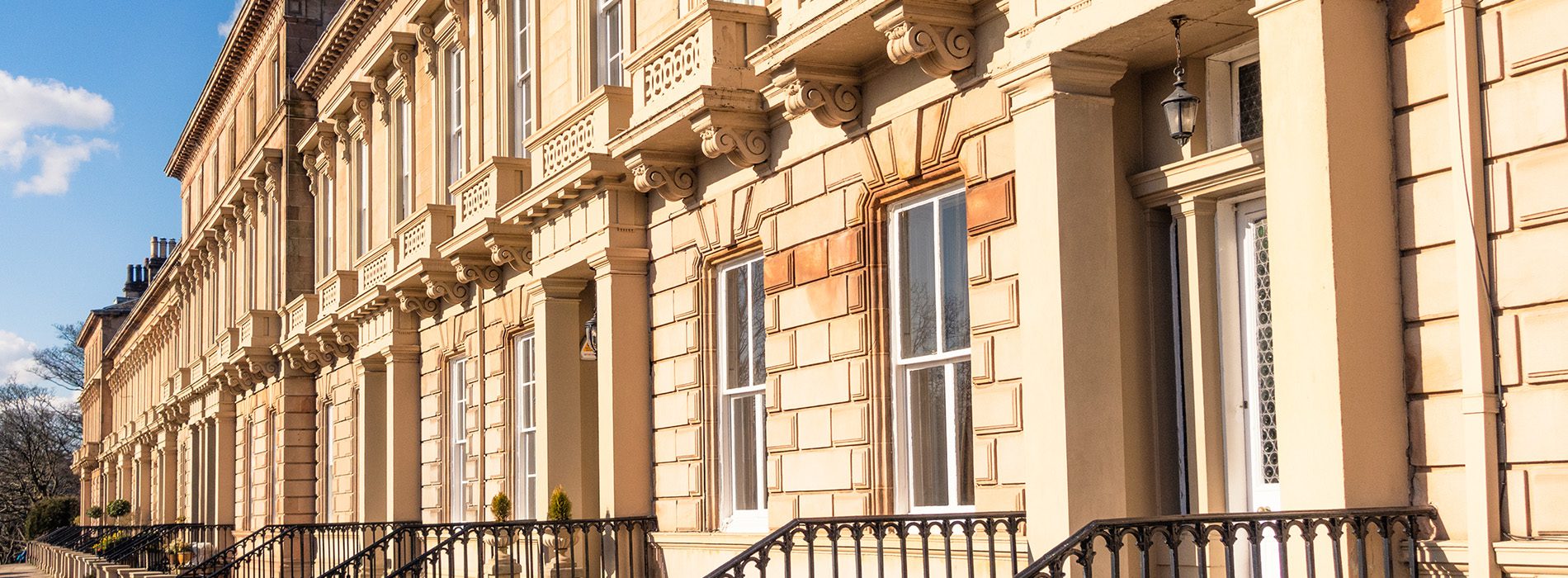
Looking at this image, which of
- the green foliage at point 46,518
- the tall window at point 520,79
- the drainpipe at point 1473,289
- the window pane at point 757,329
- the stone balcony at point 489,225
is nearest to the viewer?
the drainpipe at point 1473,289

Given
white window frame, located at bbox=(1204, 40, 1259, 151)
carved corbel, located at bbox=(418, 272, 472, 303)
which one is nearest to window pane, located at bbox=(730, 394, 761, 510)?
white window frame, located at bbox=(1204, 40, 1259, 151)

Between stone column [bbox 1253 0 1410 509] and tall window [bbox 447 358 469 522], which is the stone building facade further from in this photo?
tall window [bbox 447 358 469 522]

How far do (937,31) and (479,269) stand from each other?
9941mm

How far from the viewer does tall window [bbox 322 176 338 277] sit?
95.7ft

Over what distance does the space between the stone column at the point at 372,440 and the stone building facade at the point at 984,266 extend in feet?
5.42

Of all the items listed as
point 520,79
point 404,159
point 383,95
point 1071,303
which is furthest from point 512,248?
point 1071,303

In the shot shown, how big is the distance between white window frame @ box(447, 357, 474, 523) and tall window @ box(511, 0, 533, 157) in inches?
132

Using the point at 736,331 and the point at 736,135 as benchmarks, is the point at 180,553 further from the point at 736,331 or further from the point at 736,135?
the point at 736,135

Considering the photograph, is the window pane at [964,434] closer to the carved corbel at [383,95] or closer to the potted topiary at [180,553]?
the carved corbel at [383,95]

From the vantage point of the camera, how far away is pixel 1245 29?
868 cm

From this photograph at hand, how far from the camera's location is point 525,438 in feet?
60.5

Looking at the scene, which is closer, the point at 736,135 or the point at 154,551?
the point at 736,135

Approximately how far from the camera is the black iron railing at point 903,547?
888 cm

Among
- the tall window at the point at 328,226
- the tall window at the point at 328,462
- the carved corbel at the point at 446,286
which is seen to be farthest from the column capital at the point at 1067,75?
the tall window at the point at 328,226
